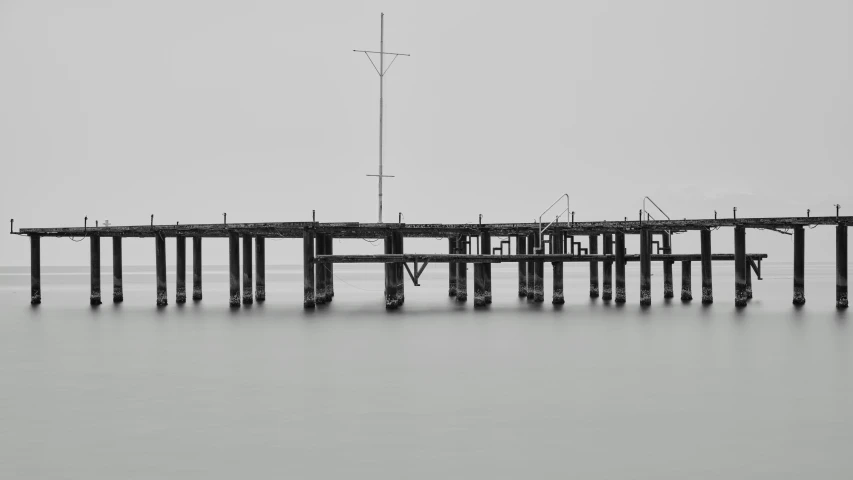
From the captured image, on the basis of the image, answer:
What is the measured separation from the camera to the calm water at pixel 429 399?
1512 centimetres

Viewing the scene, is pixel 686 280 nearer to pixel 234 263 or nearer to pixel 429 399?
pixel 234 263

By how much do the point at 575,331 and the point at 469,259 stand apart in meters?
5.42

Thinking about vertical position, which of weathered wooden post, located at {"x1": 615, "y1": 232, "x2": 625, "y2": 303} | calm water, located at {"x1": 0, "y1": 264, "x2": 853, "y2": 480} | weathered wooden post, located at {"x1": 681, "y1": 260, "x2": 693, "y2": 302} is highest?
weathered wooden post, located at {"x1": 615, "y1": 232, "x2": 625, "y2": 303}

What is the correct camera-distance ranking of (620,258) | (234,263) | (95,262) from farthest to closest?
(95,262), (620,258), (234,263)

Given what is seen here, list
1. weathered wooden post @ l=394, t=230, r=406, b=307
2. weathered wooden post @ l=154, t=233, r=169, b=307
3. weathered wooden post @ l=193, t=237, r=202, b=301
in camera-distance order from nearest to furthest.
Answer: weathered wooden post @ l=394, t=230, r=406, b=307 → weathered wooden post @ l=154, t=233, r=169, b=307 → weathered wooden post @ l=193, t=237, r=202, b=301

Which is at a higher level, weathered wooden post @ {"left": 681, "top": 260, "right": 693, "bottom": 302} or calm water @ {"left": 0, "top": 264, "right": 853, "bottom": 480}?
weathered wooden post @ {"left": 681, "top": 260, "right": 693, "bottom": 302}

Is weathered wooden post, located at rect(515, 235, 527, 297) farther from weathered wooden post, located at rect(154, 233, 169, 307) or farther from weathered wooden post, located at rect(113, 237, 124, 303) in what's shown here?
weathered wooden post, located at rect(113, 237, 124, 303)

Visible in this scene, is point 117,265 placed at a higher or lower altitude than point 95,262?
lower

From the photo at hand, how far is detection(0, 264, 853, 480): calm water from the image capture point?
15.1m

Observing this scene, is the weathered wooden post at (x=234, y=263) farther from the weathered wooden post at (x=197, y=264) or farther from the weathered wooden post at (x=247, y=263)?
the weathered wooden post at (x=197, y=264)

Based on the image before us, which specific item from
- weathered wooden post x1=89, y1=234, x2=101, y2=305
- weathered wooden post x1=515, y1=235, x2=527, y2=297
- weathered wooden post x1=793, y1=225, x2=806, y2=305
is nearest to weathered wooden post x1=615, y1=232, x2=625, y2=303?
weathered wooden post x1=515, y1=235, x2=527, y2=297

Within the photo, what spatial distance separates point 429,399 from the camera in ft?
68.0

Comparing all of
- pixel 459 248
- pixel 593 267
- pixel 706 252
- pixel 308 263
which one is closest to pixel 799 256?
pixel 706 252

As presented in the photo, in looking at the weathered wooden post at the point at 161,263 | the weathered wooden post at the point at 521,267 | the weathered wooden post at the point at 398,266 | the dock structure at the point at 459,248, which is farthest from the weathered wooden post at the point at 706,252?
the weathered wooden post at the point at 161,263
